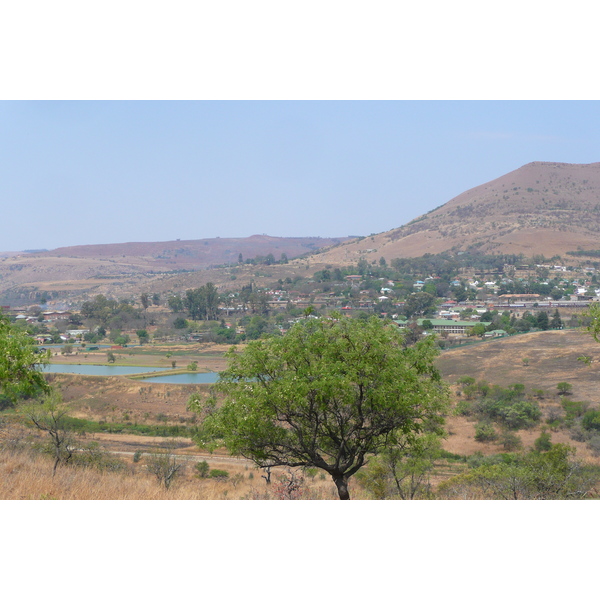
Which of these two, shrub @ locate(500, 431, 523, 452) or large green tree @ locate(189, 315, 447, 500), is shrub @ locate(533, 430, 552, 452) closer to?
shrub @ locate(500, 431, 523, 452)

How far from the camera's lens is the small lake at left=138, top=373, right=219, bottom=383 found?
26.0 m

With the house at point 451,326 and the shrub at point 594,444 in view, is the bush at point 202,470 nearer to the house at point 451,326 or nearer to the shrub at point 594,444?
the shrub at point 594,444

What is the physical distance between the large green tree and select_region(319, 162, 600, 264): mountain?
2586 inches

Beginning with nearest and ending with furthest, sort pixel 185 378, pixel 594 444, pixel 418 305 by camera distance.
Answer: pixel 594 444
pixel 185 378
pixel 418 305

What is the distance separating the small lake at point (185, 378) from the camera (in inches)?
1025

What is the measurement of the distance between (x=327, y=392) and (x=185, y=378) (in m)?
23.4

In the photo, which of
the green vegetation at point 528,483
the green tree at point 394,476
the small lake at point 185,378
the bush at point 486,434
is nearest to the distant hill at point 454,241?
the small lake at point 185,378

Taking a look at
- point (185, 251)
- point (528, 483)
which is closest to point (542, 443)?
point (528, 483)

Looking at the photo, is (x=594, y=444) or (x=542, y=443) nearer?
(x=594, y=444)

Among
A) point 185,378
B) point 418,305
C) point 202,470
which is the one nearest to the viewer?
point 202,470

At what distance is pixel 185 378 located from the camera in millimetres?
26797

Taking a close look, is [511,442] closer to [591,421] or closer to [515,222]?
[591,421]

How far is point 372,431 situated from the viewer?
4723 millimetres

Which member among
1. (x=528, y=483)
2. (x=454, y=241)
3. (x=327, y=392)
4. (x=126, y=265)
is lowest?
(x=528, y=483)
